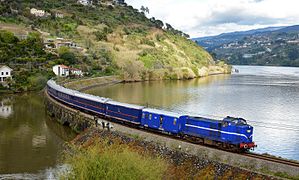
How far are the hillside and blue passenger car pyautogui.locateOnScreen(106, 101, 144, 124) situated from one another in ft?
198

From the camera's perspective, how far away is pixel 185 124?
3294 centimetres

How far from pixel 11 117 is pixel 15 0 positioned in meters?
119

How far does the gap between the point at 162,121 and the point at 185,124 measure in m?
3.03

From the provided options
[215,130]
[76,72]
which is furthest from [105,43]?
[215,130]

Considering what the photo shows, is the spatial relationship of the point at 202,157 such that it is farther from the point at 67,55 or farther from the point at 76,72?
the point at 67,55

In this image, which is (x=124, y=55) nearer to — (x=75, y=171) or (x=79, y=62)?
→ (x=79, y=62)

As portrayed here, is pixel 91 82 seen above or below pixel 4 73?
below

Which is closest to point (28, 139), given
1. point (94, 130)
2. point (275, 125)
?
point (94, 130)

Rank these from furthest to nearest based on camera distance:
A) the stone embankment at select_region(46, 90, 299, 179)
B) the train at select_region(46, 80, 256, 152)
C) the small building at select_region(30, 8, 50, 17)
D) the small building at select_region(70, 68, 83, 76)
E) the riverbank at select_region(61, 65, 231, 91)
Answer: the small building at select_region(30, 8, 50, 17), the small building at select_region(70, 68, 83, 76), the riverbank at select_region(61, 65, 231, 91), the train at select_region(46, 80, 256, 152), the stone embankment at select_region(46, 90, 299, 179)

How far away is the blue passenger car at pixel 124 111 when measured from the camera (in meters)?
39.0

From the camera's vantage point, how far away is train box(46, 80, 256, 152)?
28766mm

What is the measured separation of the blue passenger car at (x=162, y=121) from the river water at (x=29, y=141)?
9410 mm

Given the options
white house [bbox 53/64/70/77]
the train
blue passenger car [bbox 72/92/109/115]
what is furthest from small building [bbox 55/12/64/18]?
the train

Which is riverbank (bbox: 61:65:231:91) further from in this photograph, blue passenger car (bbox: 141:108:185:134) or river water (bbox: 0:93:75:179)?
blue passenger car (bbox: 141:108:185:134)
